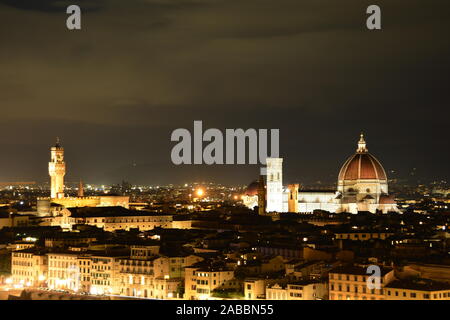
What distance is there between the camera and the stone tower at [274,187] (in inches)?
4193

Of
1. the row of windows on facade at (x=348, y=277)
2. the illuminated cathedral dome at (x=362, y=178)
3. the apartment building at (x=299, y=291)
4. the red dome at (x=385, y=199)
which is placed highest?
the illuminated cathedral dome at (x=362, y=178)

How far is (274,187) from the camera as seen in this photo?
107 metres

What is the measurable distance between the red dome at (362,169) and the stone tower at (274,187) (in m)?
6.56

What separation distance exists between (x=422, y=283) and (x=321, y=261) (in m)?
9.09

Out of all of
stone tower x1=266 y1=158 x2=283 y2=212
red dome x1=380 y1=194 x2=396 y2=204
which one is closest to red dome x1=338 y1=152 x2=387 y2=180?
red dome x1=380 y1=194 x2=396 y2=204

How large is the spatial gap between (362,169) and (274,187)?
29.9 feet

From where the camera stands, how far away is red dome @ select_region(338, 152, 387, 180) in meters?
102

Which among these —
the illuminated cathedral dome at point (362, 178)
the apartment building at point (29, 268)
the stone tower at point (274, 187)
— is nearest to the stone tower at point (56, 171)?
Result: the stone tower at point (274, 187)

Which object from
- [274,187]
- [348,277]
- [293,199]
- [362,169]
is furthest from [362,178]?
[348,277]

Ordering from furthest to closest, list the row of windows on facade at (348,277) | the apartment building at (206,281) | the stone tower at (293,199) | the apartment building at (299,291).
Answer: the stone tower at (293,199)
the apartment building at (206,281)
the apartment building at (299,291)
the row of windows on facade at (348,277)

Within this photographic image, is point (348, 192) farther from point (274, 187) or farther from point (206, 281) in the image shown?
point (206, 281)

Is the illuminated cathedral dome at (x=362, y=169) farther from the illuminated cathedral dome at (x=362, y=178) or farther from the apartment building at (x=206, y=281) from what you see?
the apartment building at (x=206, y=281)
